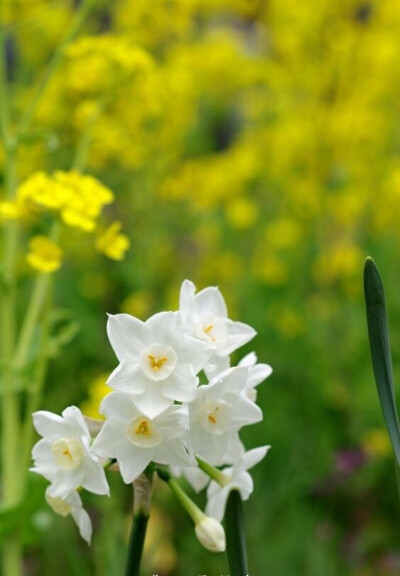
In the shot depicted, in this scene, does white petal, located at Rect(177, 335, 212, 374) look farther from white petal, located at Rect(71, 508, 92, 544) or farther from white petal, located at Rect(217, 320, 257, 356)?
white petal, located at Rect(71, 508, 92, 544)

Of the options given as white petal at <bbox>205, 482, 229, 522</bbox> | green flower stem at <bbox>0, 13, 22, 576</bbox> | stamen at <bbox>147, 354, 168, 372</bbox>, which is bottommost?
green flower stem at <bbox>0, 13, 22, 576</bbox>

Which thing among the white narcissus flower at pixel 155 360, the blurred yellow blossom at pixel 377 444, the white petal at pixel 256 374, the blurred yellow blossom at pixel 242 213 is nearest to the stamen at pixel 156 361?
the white narcissus flower at pixel 155 360

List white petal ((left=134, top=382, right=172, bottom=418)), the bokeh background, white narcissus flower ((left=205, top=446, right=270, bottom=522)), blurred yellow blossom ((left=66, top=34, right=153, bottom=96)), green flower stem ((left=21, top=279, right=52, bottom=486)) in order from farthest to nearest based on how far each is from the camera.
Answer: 1. the bokeh background
2. blurred yellow blossom ((left=66, top=34, right=153, bottom=96))
3. green flower stem ((left=21, top=279, right=52, bottom=486))
4. white narcissus flower ((left=205, top=446, right=270, bottom=522))
5. white petal ((left=134, top=382, right=172, bottom=418))

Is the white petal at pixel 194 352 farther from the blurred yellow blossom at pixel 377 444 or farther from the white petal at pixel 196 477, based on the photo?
the blurred yellow blossom at pixel 377 444

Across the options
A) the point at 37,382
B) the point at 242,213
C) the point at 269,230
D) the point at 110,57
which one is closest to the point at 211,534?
the point at 37,382

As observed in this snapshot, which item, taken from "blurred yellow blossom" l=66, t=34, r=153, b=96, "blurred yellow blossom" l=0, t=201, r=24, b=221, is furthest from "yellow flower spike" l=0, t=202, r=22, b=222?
"blurred yellow blossom" l=66, t=34, r=153, b=96

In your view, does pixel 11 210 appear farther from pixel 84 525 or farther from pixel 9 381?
pixel 84 525

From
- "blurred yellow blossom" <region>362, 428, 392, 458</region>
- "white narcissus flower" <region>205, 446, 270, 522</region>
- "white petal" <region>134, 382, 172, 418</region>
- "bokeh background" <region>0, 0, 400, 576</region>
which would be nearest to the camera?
"white petal" <region>134, 382, 172, 418</region>
